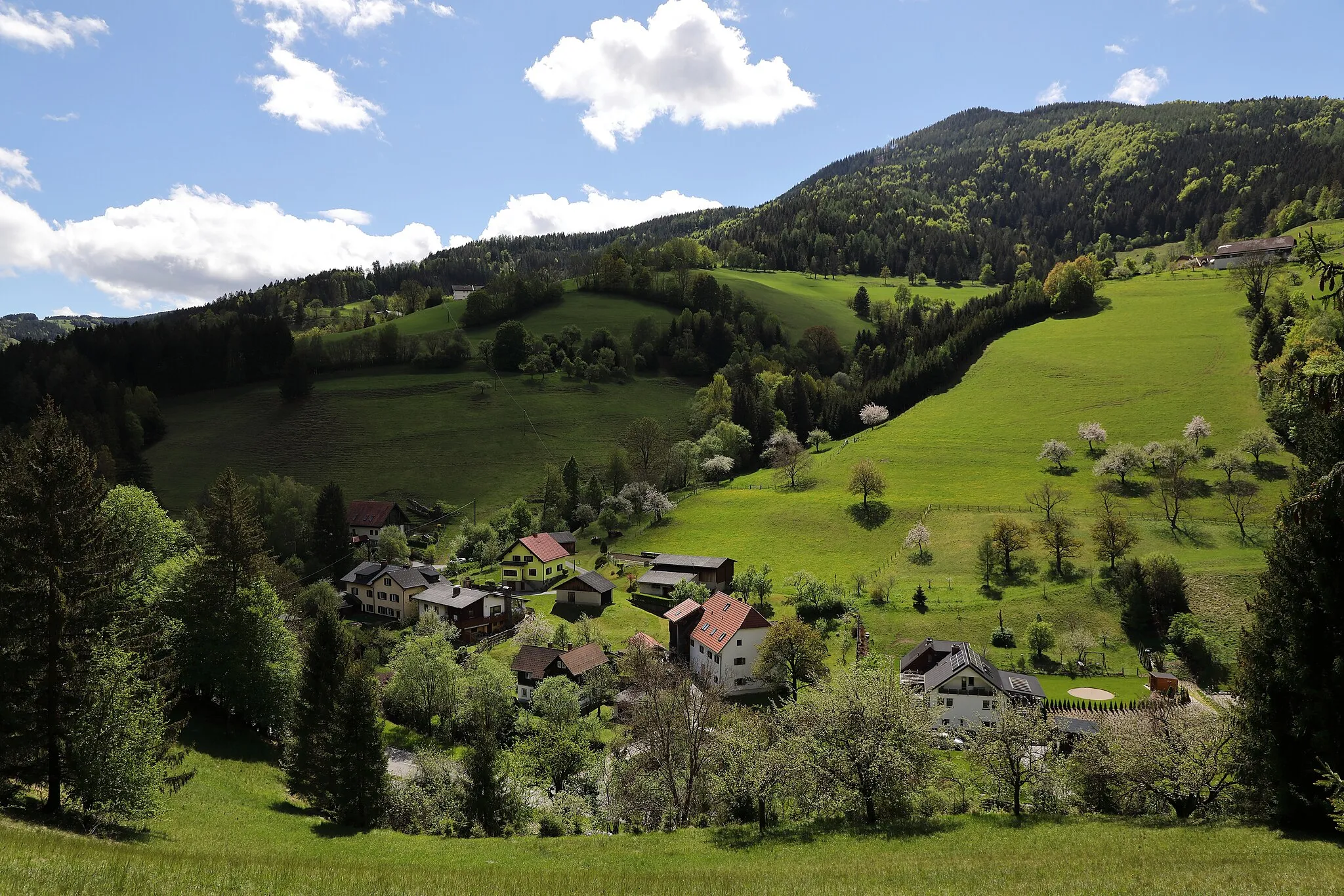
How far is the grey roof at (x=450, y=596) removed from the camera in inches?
2741

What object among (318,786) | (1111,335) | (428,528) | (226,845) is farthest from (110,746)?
(1111,335)

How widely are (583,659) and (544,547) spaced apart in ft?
89.8

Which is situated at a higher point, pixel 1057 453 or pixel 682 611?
pixel 1057 453

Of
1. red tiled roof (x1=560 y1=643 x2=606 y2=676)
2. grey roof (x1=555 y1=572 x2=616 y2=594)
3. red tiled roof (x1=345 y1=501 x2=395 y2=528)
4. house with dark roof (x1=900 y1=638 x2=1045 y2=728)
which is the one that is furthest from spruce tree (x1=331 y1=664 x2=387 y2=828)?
red tiled roof (x1=345 y1=501 x2=395 y2=528)

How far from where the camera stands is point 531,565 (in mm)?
80562

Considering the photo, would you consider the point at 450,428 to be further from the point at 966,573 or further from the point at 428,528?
the point at 966,573

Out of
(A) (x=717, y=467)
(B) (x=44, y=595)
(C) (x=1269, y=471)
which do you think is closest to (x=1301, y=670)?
(B) (x=44, y=595)

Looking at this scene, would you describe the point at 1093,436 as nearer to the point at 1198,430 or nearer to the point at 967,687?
the point at 1198,430

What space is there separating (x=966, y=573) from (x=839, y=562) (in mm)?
12315

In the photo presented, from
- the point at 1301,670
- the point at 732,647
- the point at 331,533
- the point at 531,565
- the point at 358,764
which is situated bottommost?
the point at 732,647

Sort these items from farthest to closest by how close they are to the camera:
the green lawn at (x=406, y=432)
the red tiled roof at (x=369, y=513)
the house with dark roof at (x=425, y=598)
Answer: the green lawn at (x=406, y=432) → the red tiled roof at (x=369, y=513) → the house with dark roof at (x=425, y=598)

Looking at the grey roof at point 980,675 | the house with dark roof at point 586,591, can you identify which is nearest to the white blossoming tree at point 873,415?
the house with dark roof at point 586,591

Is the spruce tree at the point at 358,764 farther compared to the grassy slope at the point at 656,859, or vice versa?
the spruce tree at the point at 358,764

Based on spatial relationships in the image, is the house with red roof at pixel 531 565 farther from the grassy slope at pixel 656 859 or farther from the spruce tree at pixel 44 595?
the spruce tree at pixel 44 595
